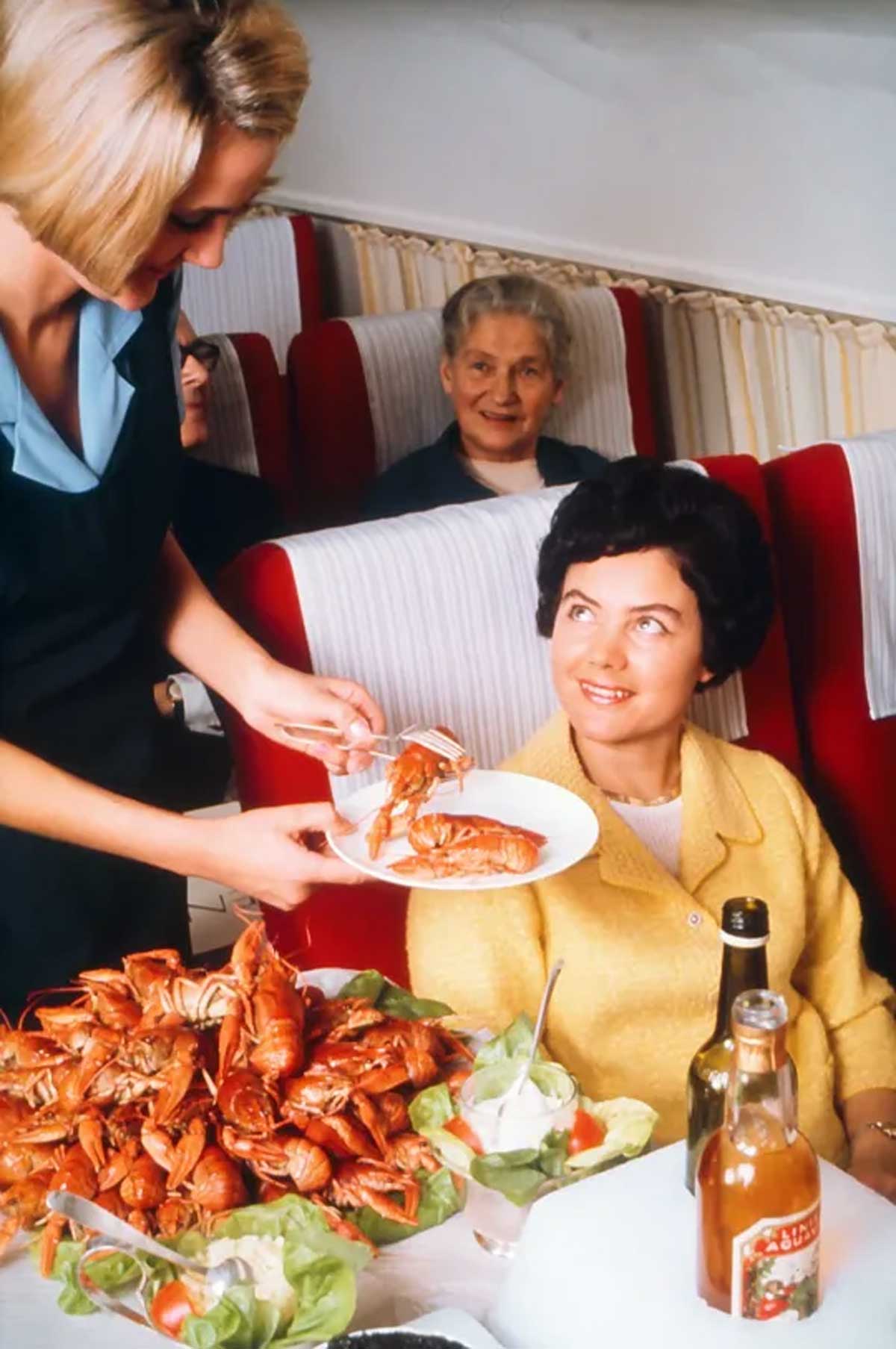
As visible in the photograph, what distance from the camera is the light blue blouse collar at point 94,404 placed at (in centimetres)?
155

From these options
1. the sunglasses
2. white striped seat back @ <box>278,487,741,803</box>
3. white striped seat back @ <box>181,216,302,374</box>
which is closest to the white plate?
white striped seat back @ <box>278,487,741,803</box>

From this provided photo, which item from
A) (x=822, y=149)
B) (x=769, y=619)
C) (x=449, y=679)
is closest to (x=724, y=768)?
(x=769, y=619)

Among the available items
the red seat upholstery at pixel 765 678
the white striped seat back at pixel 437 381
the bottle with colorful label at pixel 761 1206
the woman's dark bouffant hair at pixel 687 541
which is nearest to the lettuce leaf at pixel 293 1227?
the bottle with colorful label at pixel 761 1206

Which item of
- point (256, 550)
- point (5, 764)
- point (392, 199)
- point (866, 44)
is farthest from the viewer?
point (392, 199)

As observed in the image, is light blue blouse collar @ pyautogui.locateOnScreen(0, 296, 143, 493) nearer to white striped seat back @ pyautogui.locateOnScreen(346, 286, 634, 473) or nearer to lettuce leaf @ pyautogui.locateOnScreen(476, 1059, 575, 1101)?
lettuce leaf @ pyautogui.locateOnScreen(476, 1059, 575, 1101)

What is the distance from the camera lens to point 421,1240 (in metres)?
1.16

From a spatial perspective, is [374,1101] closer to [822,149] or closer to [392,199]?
[822,149]

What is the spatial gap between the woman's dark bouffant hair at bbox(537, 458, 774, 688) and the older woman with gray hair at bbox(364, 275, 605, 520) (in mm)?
1213

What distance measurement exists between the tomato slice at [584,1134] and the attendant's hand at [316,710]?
1.75 feet

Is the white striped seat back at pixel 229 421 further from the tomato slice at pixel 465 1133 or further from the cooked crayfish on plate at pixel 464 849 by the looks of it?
the tomato slice at pixel 465 1133

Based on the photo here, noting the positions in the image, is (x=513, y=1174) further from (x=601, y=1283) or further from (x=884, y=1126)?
(x=884, y=1126)

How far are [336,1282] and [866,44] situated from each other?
226cm

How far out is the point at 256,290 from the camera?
14.4 feet

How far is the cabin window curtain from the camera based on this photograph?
278 cm
